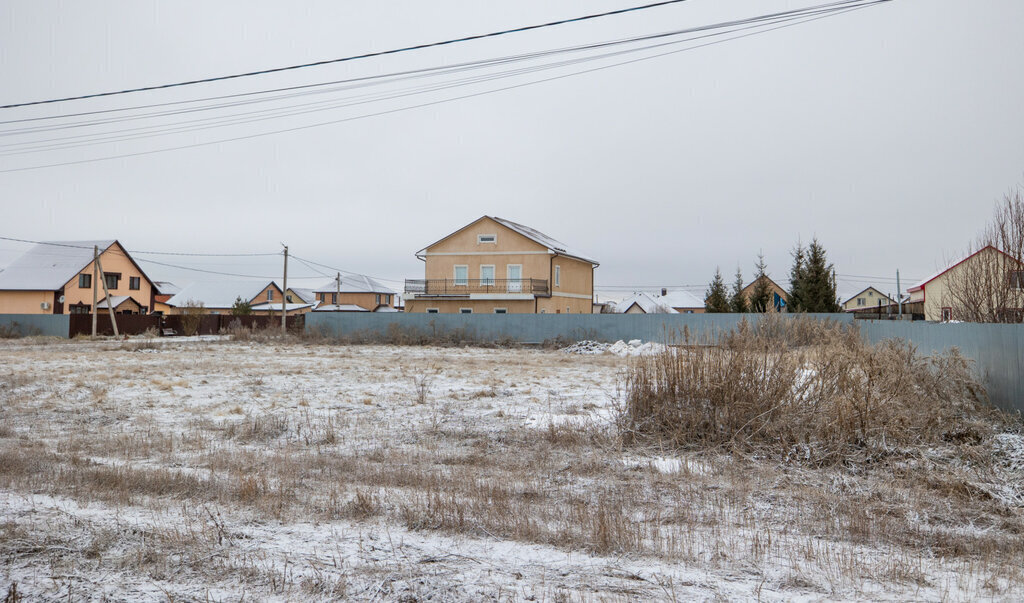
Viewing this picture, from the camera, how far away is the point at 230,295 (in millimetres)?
73875

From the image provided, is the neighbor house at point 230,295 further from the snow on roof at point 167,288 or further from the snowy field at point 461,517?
the snowy field at point 461,517

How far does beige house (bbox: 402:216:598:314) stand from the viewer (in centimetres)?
Result: 4209

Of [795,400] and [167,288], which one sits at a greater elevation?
[167,288]

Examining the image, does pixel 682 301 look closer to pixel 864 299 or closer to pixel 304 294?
pixel 864 299

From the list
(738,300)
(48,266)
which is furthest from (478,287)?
(48,266)

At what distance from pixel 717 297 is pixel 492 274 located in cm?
1856

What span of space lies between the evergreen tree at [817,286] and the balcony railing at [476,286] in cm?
1665

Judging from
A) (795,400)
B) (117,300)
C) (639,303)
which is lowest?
(795,400)

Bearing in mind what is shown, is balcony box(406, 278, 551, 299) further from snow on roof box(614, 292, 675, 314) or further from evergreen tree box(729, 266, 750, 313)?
snow on roof box(614, 292, 675, 314)

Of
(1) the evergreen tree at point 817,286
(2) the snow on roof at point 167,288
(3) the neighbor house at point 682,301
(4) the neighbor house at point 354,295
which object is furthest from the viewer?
(3) the neighbor house at point 682,301

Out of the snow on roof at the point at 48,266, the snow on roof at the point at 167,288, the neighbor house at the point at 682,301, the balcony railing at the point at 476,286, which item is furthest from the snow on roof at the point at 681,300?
the snow on roof at the point at 48,266

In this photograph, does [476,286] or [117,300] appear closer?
[476,286]

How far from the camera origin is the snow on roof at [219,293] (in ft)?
236

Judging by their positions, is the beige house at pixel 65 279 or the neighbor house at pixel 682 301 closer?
the beige house at pixel 65 279
